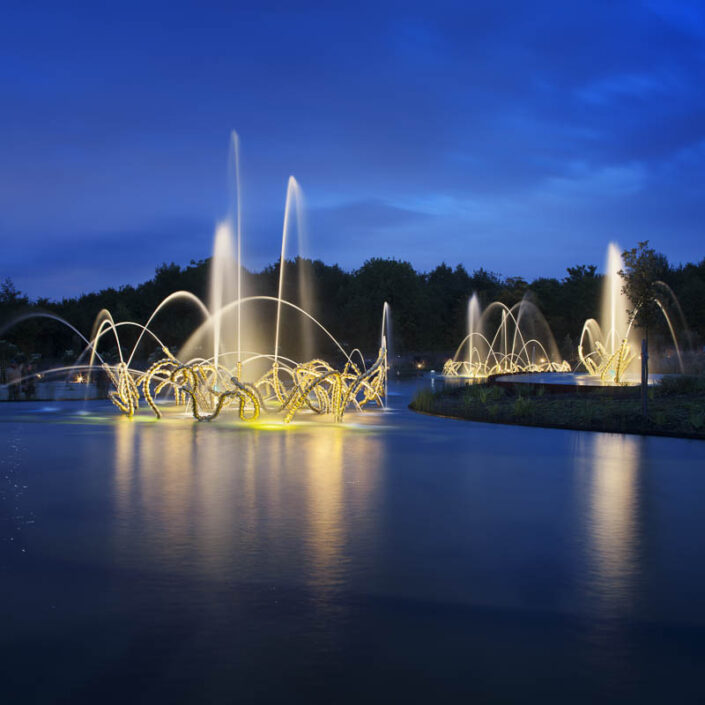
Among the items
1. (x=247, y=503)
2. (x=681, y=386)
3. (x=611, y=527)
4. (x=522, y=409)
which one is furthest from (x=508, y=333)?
(x=611, y=527)

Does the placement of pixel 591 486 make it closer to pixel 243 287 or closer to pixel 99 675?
pixel 99 675

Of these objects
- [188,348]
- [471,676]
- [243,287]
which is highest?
[243,287]

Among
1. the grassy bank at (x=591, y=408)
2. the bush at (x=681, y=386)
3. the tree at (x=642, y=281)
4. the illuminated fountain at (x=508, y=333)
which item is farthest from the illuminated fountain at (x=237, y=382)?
the illuminated fountain at (x=508, y=333)

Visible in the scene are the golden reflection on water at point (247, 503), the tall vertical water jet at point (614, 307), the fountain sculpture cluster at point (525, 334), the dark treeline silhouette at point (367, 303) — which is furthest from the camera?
the dark treeline silhouette at point (367, 303)

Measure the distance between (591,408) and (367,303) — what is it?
188 ft

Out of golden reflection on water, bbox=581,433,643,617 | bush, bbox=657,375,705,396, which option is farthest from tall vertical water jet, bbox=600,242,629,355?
golden reflection on water, bbox=581,433,643,617

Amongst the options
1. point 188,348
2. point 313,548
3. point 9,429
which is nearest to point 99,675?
point 313,548

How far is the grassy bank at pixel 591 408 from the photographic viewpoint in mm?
16016

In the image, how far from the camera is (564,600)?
5.23 meters

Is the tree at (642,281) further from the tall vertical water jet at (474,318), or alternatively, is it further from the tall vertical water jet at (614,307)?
the tall vertical water jet at (474,318)

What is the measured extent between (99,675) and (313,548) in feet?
8.89

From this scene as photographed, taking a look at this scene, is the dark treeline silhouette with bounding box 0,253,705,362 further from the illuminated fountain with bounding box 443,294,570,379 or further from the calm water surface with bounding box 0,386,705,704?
the calm water surface with bounding box 0,386,705,704

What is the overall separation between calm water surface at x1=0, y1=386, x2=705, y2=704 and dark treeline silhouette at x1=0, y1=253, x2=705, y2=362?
165 feet

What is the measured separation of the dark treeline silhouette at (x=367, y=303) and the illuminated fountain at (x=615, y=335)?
83.1 inches
